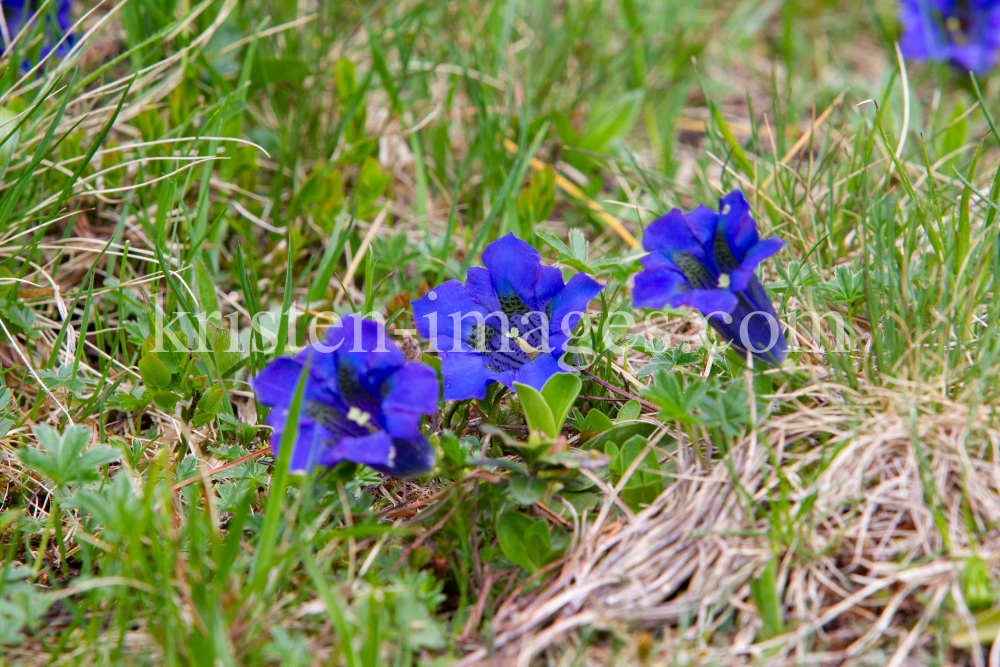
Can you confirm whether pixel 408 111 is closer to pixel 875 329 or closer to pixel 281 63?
pixel 281 63

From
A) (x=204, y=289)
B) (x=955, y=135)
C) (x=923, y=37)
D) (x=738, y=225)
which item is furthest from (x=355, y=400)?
(x=923, y=37)

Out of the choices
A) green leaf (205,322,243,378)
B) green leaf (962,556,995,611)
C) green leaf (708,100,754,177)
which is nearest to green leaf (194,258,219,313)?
green leaf (205,322,243,378)

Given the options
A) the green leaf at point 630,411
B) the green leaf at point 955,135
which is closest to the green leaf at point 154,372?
the green leaf at point 630,411

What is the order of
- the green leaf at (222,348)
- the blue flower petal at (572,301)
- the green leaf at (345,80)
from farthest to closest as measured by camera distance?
the green leaf at (345,80), the green leaf at (222,348), the blue flower petal at (572,301)

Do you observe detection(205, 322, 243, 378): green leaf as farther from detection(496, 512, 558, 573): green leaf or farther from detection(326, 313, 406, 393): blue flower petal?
detection(496, 512, 558, 573): green leaf

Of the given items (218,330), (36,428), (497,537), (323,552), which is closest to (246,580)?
(323,552)

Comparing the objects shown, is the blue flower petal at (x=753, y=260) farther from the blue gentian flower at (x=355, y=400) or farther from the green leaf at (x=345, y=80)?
Answer: the green leaf at (x=345, y=80)

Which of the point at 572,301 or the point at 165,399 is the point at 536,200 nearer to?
the point at 572,301
